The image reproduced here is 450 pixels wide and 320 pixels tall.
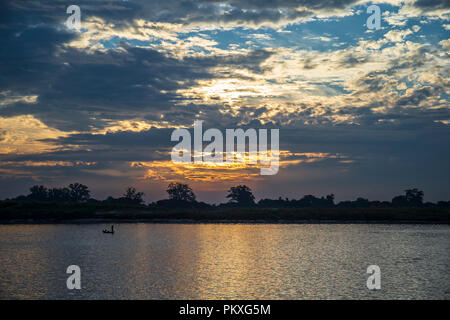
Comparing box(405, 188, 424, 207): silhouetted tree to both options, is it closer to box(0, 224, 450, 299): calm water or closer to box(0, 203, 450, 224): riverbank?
box(0, 203, 450, 224): riverbank

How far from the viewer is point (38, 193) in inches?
6821

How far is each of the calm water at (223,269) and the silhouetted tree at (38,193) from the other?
11237 centimetres

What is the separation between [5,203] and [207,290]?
403ft

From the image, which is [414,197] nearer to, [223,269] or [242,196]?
[242,196]

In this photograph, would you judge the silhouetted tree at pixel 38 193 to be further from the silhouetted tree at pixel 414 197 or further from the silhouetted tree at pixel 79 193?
the silhouetted tree at pixel 414 197

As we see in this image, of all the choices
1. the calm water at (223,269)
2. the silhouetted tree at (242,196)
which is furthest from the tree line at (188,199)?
the calm water at (223,269)

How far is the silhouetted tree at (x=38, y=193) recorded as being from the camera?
17100 centimetres

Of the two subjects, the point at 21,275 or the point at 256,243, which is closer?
the point at 21,275

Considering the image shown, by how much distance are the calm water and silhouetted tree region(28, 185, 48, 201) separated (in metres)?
112

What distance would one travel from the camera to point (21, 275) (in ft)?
123
